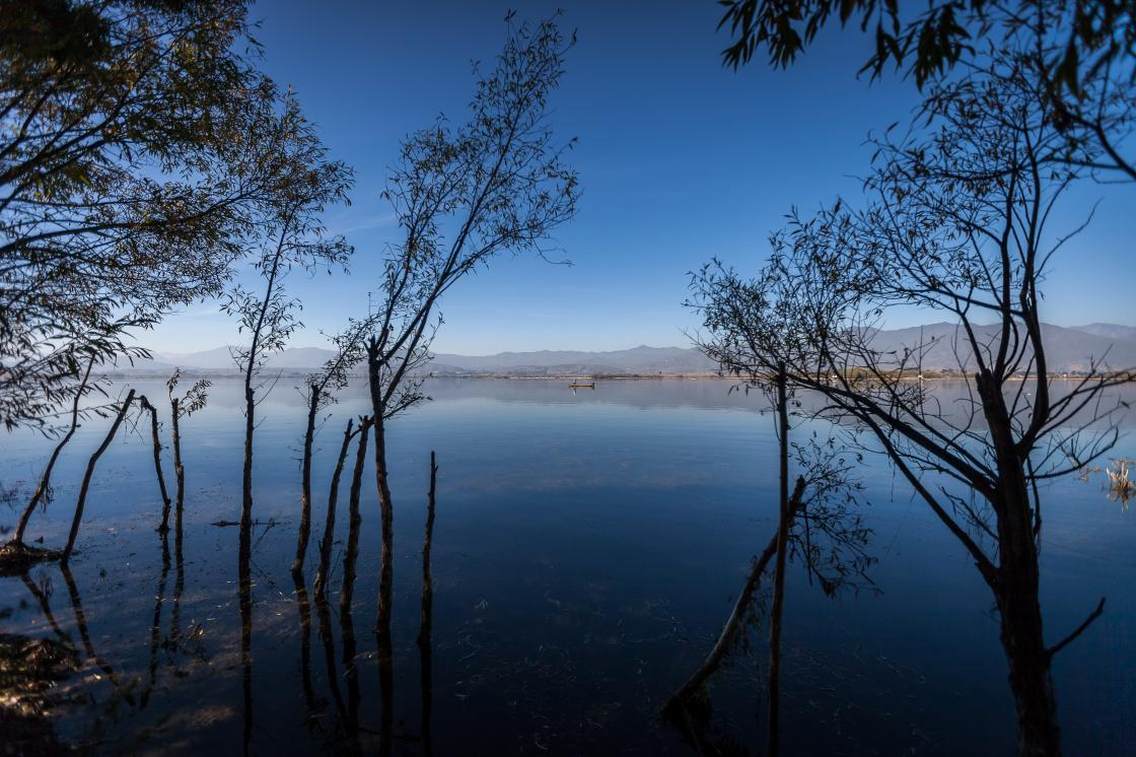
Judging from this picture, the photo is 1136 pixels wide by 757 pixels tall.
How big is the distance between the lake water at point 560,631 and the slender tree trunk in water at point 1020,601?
5038 mm

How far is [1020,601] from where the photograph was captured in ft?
21.8

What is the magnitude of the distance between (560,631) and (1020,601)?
11.8m

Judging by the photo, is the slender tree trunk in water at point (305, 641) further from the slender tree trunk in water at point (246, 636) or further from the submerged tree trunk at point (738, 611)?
the submerged tree trunk at point (738, 611)

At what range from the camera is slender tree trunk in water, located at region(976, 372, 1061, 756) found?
6.44m

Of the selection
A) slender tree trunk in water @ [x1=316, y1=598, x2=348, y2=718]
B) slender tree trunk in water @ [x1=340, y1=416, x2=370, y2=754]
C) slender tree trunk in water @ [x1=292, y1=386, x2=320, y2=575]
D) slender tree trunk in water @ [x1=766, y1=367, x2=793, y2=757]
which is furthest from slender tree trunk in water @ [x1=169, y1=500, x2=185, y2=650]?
slender tree trunk in water @ [x1=766, y1=367, x2=793, y2=757]

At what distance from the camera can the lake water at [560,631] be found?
35.3 ft

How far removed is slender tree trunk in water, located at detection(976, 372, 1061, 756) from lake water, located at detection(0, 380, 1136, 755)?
5.04m

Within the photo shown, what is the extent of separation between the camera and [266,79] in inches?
556

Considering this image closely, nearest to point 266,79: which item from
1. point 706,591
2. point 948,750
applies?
point 706,591

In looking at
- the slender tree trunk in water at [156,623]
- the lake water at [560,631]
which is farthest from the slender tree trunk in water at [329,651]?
the slender tree trunk in water at [156,623]

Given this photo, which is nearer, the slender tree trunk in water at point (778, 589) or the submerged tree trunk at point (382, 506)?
the slender tree trunk in water at point (778, 589)

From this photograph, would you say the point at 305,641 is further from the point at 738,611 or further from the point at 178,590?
the point at 738,611

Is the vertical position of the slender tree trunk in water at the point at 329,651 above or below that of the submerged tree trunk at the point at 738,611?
below

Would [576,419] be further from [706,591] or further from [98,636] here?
[98,636]
